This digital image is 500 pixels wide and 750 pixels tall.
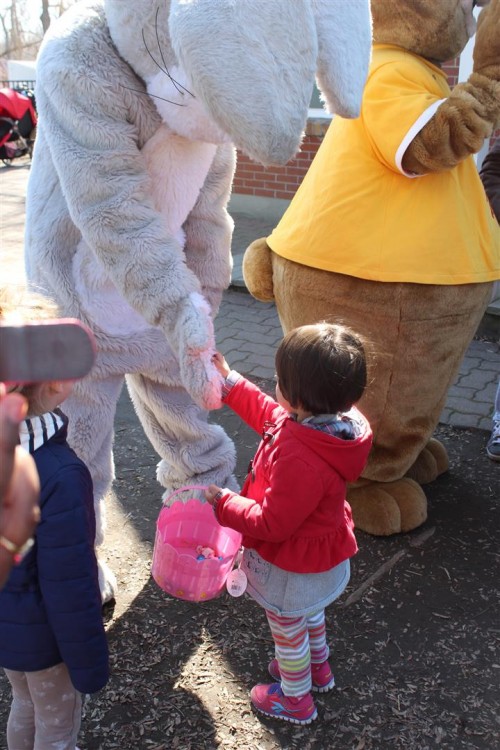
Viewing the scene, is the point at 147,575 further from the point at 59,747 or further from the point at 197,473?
the point at 59,747

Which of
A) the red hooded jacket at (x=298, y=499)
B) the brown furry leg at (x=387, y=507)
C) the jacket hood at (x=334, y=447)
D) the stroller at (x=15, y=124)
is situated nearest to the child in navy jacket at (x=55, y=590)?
the red hooded jacket at (x=298, y=499)

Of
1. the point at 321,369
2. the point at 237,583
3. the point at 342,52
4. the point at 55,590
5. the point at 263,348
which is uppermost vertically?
the point at 342,52

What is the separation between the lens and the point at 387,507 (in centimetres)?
302

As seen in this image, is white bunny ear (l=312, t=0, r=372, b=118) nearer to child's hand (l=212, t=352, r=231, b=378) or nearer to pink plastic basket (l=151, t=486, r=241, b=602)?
child's hand (l=212, t=352, r=231, b=378)

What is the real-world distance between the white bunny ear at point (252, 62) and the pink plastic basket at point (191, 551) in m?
1.07

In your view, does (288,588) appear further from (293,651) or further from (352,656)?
(352,656)

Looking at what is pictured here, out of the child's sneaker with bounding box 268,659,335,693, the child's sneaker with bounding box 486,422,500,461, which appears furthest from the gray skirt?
the child's sneaker with bounding box 486,422,500,461

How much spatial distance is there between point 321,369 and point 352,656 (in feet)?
3.67

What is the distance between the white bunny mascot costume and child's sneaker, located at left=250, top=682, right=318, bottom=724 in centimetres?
78

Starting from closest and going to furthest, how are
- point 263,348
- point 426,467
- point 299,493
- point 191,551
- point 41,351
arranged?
point 41,351
point 299,493
point 191,551
point 426,467
point 263,348

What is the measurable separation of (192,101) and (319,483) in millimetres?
1080

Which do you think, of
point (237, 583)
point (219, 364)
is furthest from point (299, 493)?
point (219, 364)

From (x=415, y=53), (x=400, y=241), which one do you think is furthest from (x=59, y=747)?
(x=415, y=53)

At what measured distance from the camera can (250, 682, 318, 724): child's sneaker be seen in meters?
2.20
